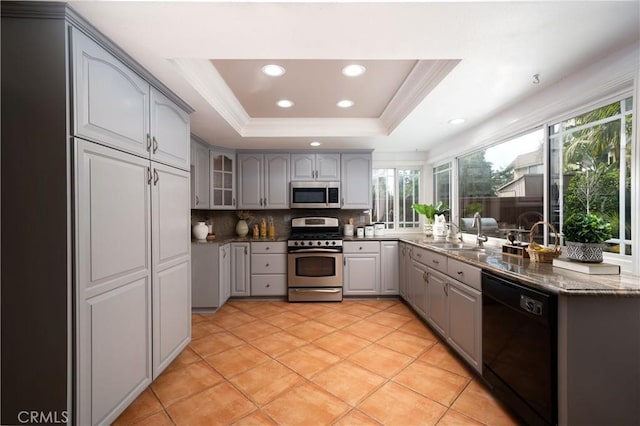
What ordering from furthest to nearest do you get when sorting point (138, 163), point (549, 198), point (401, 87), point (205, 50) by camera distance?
point (401, 87) < point (549, 198) < point (138, 163) < point (205, 50)

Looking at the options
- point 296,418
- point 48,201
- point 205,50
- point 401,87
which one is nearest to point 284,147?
point 401,87

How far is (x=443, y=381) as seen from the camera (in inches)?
78.1

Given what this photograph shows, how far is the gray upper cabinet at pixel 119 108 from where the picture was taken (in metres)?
1.35

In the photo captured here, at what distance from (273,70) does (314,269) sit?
2556 millimetres

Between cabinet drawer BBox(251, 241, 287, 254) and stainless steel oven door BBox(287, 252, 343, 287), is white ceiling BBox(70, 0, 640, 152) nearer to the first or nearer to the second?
cabinet drawer BBox(251, 241, 287, 254)

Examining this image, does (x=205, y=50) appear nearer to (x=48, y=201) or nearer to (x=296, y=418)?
(x=48, y=201)

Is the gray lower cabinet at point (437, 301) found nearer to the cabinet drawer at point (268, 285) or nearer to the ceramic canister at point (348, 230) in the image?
the ceramic canister at point (348, 230)

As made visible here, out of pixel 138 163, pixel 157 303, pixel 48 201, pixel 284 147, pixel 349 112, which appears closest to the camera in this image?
pixel 48 201

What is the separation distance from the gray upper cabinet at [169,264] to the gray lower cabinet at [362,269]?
6.98 ft

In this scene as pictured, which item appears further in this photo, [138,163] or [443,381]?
[443,381]

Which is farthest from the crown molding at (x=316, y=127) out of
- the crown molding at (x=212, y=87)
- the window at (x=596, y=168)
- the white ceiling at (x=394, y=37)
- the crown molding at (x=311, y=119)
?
the window at (x=596, y=168)

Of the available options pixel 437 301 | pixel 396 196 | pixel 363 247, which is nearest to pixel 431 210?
pixel 396 196

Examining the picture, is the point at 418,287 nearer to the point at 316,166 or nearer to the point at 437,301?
the point at 437,301

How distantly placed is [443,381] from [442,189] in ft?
9.49
